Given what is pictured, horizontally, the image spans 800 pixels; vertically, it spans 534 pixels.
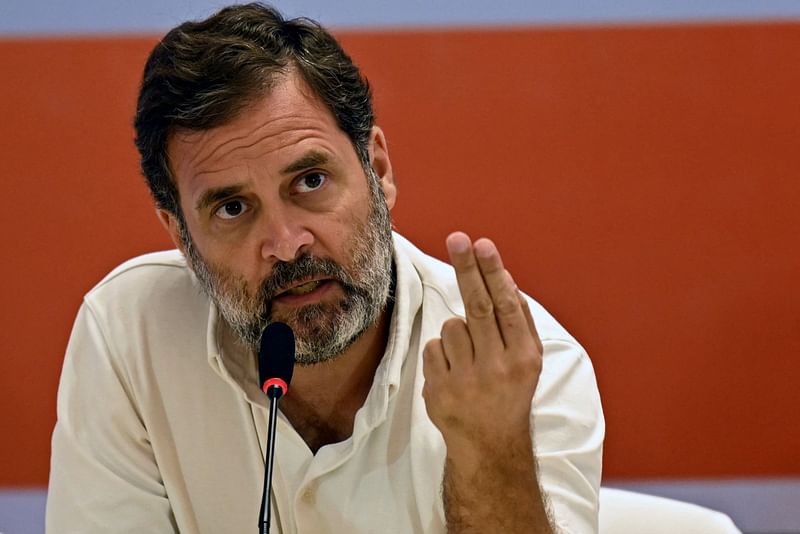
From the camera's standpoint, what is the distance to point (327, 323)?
5.73 ft

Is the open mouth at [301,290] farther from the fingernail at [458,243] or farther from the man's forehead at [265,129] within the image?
the fingernail at [458,243]

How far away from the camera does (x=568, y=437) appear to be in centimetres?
171

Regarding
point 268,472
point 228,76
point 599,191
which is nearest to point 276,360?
point 268,472

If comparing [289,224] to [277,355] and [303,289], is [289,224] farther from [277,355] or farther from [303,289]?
[277,355]

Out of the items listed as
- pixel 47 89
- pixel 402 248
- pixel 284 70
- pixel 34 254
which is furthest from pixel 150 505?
pixel 47 89

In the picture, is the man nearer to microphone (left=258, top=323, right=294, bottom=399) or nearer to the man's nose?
the man's nose

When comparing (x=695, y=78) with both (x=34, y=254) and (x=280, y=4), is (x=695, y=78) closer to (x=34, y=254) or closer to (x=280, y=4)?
(x=280, y=4)

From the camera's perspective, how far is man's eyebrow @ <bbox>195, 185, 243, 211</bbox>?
5.80 feet

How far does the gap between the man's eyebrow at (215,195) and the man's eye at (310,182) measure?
10 centimetres

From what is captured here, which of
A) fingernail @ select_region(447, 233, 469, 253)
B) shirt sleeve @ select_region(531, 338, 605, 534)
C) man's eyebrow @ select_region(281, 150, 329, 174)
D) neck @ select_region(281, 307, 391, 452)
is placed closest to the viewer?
fingernail @ select_region(447, 233, 469, 253)

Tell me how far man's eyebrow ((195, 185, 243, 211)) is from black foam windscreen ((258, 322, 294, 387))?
0.38 meters

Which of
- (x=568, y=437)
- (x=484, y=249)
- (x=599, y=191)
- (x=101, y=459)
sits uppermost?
(x=599, y=191)

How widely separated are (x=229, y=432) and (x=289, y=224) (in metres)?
0.40

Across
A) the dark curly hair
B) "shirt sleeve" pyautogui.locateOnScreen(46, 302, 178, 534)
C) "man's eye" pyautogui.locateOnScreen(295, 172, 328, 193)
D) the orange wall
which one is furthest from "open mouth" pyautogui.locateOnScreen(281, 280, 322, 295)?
the orange wall
